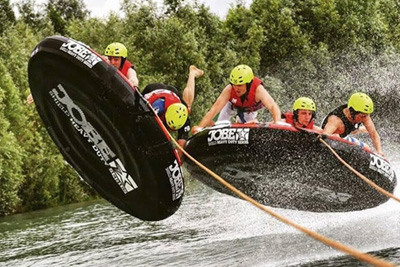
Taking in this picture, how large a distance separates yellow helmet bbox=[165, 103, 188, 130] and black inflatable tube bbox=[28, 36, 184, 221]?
0.67 meters

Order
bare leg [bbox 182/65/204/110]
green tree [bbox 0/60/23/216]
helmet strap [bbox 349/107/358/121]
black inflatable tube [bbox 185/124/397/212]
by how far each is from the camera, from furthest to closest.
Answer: green tree [bbox 0/60/23/216], helmet strap [bbox 349/107/358/121], bare leg [bbox 182/65/204/110], black inflatable tube [bbox 185/124/397/212]

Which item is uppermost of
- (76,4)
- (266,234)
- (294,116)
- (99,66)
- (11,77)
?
(76,4)

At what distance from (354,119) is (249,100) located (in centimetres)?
165

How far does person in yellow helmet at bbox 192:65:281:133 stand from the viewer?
11.2 m

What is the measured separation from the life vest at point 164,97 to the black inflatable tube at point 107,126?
0.83m

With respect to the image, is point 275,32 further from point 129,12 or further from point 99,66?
point 99,66

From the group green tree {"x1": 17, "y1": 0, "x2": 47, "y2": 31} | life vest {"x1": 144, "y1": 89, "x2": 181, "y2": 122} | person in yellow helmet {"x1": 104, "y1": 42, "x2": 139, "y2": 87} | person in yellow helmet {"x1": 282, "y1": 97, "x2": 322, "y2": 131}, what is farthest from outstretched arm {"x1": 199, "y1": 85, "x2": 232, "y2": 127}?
green tree {"x1": 17, "y1": 0, "x2": 47, "y2": 31}

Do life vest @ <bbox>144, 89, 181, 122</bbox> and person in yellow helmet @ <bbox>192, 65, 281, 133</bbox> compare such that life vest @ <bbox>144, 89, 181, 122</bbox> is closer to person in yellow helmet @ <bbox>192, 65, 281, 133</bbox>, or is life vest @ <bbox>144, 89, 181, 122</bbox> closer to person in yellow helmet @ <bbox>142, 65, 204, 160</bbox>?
person in yellow helmet @ <bbox>142, 65, 204, 160</bbox>

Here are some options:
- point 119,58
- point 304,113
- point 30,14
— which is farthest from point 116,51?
point 30,14

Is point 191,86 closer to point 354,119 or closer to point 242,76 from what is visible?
point 242,76

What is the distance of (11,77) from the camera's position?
30297 millimetres

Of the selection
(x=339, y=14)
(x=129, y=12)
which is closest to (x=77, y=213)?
(x=129, y=12)

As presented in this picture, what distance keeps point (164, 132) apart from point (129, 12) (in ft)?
97.4

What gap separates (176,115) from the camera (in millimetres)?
10445
